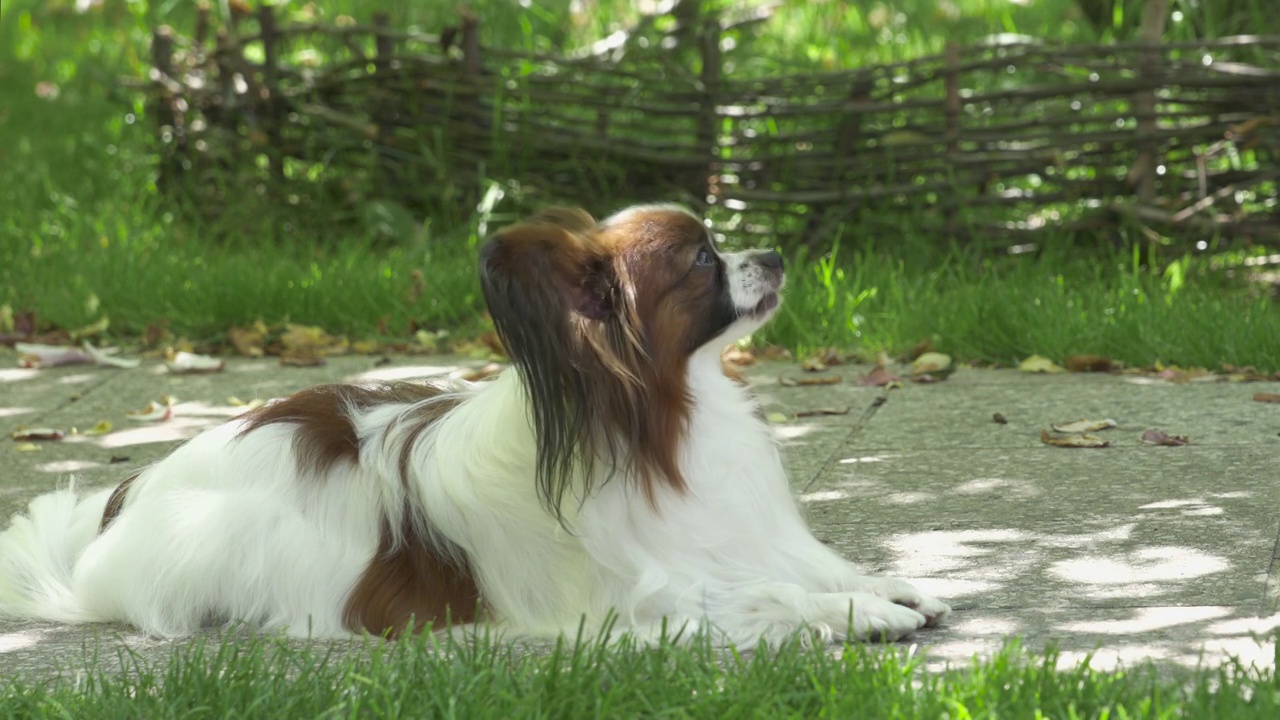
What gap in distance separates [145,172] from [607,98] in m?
2.82

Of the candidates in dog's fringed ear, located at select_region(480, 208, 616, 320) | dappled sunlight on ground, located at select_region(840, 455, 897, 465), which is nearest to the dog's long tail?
dog's fringed ear, located at select_region(480, 208, 616, 320)

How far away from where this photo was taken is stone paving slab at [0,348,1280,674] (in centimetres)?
346

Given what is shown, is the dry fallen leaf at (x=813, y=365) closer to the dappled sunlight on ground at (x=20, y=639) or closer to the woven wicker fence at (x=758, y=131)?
the woven wicker fence at (x=758, y=131)

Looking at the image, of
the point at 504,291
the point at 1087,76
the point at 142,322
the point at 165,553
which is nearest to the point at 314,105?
the point at 142,322

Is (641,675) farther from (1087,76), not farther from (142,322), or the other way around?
(1087,76)

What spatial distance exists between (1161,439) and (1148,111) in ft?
10.1

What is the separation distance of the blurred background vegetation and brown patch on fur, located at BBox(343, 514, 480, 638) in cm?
329

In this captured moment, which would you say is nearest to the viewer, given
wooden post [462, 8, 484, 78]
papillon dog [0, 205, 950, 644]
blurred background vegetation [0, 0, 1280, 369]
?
papillon dog [0, 205, 950, 644]

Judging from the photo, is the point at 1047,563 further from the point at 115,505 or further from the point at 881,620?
the point at 115,505

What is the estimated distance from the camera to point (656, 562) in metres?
3.51

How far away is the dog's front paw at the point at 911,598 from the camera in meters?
3.49

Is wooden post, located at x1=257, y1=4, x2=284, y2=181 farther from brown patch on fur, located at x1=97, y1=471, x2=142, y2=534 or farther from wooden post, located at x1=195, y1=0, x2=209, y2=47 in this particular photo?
brown patch on fur, located at x1=97, y1=471, x2=142, y2=534

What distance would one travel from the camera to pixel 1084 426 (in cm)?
518

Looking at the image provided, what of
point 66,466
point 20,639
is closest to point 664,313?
point 20,639
